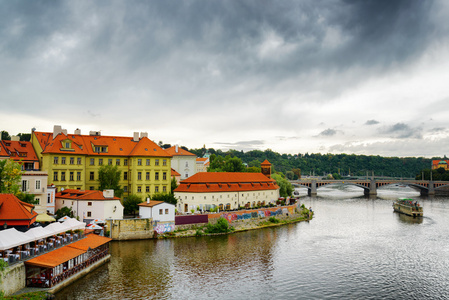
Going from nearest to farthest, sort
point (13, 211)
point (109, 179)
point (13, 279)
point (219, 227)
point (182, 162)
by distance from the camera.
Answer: point (13, 279) → point (13, 211) → point (219, 227) → point (109, 179) → point (182, 162)

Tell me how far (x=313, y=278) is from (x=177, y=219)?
27.1 metres

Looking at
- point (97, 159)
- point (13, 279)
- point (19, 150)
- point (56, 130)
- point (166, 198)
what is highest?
point (56, 130)

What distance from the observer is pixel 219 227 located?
6294cm

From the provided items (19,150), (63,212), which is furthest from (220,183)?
(19,150)

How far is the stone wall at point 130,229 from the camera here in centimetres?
5550

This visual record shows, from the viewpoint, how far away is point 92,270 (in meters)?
39.6

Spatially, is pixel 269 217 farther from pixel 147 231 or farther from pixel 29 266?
pixel 29 266

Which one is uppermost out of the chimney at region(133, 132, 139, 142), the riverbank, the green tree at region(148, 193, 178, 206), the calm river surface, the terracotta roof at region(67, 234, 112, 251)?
the chimney at region(133, 132, 139, 142)

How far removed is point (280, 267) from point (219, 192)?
31509 mm

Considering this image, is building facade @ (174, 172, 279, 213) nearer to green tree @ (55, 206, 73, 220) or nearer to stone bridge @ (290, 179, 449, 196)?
green tree @ (55, 206, 73, 220)

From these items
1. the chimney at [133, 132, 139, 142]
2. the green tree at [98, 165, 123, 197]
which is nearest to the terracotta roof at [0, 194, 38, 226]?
the green tree at [98, 165, 123, 197]

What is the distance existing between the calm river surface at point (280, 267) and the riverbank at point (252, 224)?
2.43m

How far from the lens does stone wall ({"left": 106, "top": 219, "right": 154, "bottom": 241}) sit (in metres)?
55.5

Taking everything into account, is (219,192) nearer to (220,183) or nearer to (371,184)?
(220,183)
